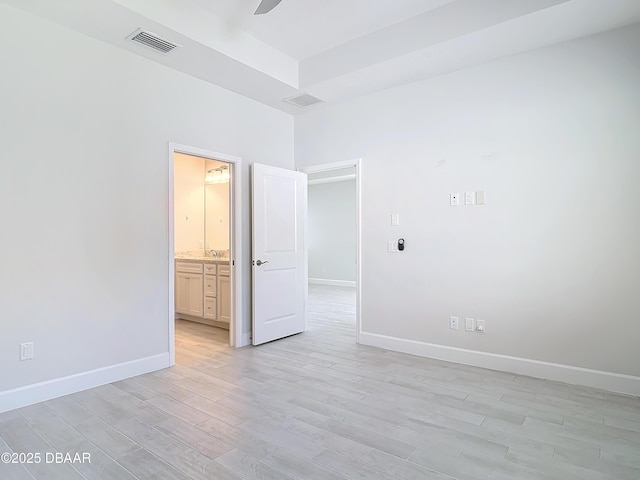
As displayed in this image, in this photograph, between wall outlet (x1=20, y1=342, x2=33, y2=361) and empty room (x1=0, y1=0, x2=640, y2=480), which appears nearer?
empty room (x1=0, y1=0, x2=640, y2=480)

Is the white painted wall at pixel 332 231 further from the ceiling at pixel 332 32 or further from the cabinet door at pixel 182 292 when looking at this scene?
the ceiling at pixel 332 32

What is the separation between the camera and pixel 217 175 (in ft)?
19.1

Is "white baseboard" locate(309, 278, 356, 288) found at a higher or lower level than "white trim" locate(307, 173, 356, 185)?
lower

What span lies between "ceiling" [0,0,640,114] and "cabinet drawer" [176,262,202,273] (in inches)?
95.3

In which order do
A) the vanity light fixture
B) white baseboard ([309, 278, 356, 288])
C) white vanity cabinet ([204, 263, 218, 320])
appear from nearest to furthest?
white vanity cabinet ([204, 263, 218, 320]), the vanity light fixture, white baseboard ([309, 278, 356, 288])

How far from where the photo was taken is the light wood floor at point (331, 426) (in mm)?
1901

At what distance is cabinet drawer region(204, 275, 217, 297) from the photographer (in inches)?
194

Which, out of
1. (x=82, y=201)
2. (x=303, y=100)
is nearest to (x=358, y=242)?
(x=303, y=100)

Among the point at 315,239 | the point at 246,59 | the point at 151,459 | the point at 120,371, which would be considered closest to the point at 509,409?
the point at 151,459

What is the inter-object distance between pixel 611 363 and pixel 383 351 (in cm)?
196

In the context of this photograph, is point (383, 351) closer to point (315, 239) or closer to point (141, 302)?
point (141, 302)

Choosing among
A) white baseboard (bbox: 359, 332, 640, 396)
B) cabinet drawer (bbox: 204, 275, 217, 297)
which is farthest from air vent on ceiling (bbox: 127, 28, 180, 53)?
white baseboard (bbox: 359, 332, 640, 396)

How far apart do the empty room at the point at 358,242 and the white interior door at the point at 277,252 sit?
3cm

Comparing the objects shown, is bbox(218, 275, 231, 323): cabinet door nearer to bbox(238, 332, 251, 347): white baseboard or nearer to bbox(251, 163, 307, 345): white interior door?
bbox(238, 332, 251, 347): white baseboard
